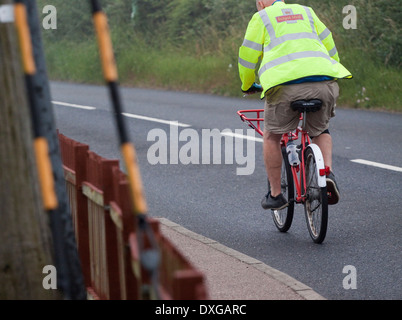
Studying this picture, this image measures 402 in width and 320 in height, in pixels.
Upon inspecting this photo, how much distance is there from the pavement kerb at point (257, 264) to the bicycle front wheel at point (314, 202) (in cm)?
64

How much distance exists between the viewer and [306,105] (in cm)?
661

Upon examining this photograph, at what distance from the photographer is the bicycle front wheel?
6.57 meters

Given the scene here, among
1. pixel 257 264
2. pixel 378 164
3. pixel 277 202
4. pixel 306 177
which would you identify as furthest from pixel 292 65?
pixel 378 164

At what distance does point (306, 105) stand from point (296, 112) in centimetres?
21

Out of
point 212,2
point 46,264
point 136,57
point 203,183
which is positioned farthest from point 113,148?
point 212,2

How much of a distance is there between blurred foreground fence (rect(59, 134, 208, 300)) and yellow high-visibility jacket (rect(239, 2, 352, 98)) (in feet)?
6.05

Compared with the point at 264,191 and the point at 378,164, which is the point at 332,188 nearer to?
the point at 264,191

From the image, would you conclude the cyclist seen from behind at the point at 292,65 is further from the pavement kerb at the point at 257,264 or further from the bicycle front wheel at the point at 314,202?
the pavement kerb at the point at 257,264

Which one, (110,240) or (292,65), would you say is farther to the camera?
(292,65)

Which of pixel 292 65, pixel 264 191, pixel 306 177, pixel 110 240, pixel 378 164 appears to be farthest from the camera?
pixel 378 164

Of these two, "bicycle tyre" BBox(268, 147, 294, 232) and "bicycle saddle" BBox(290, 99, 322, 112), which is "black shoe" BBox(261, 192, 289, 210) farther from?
"bicycle saddle" BBox(290, 99, 322, 112)

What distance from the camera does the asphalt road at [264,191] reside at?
20.6 ft

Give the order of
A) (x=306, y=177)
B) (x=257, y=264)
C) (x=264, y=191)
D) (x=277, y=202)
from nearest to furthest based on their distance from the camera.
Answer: (x=257, y=264) < (x=306, y=177) < (x=277, y=202) < (x=264, y=191)

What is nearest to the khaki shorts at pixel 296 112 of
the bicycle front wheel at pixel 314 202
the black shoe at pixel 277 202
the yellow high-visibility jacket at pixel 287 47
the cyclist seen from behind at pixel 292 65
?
the cyclist seen from behind at pixel 292 65
